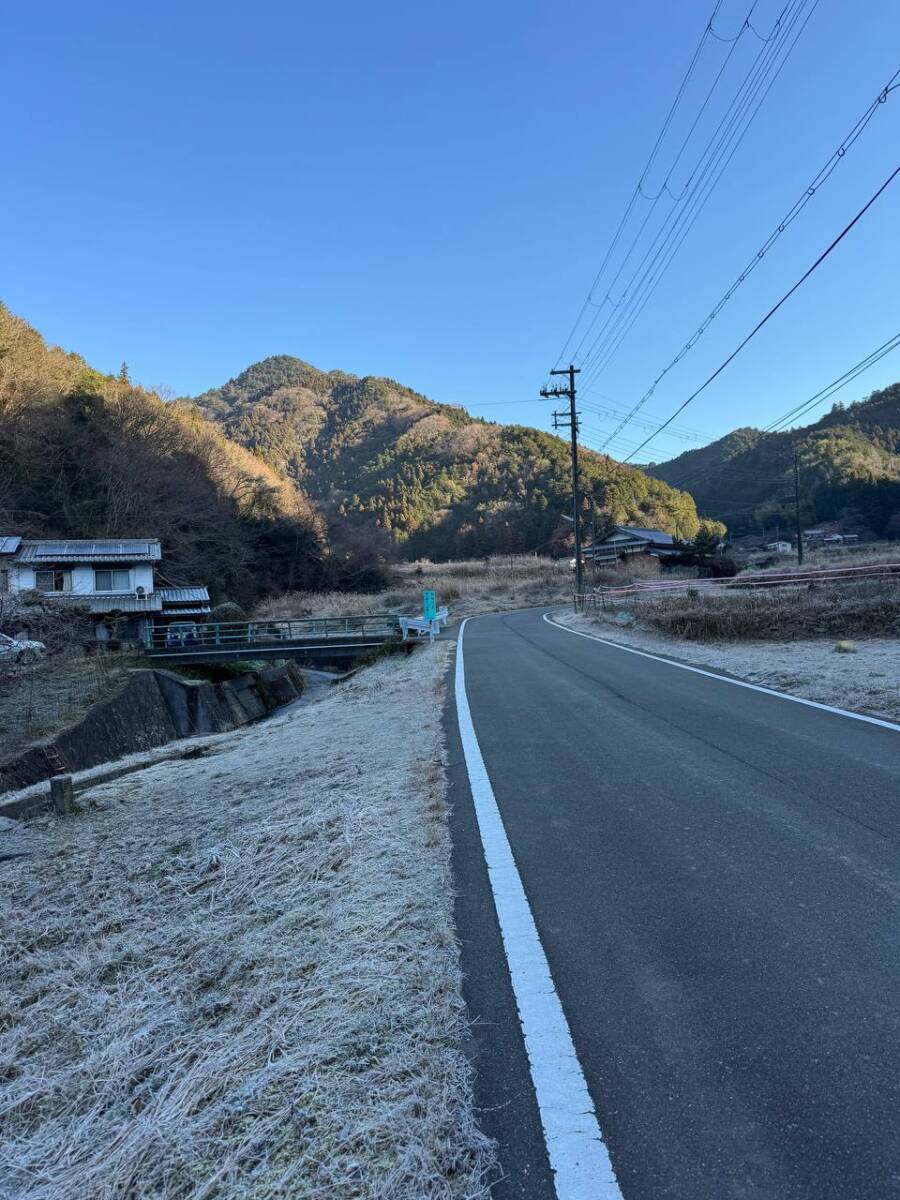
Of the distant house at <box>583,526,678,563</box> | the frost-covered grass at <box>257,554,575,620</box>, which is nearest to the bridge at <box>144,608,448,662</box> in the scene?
the frost-covered grass at <box>257,554,575,620</box>

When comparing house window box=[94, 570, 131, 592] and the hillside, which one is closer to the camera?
house window box=[94, 570, 131, 592]

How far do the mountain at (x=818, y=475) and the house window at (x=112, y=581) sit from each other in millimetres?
55256

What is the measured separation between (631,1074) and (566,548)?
263 feet

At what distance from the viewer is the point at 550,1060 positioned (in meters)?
2.03

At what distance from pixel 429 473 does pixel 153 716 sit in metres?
91.2

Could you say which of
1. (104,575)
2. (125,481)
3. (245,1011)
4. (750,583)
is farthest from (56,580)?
(245,1011)

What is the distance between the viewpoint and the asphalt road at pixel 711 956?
168cm

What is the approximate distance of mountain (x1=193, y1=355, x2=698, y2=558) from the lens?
85688 millimetres

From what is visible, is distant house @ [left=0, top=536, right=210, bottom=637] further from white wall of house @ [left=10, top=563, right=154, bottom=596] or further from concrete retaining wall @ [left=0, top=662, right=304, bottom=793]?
concrete retaining wall @ [left=0, top=662, right=304, bottom=793]

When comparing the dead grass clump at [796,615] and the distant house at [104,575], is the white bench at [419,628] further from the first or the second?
the distant house at [104,575]

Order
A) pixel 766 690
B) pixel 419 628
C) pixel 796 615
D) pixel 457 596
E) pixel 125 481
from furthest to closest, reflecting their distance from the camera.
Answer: pixel 457 596 → pixel 125 481 → pixel 419 628 → pixel 796 615 → pixel 766 690

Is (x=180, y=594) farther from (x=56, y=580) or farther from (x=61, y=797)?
(x=61, y=797)

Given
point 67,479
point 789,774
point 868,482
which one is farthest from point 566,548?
point 789,774

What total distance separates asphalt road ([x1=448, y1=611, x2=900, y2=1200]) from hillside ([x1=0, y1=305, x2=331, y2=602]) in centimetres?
3851
